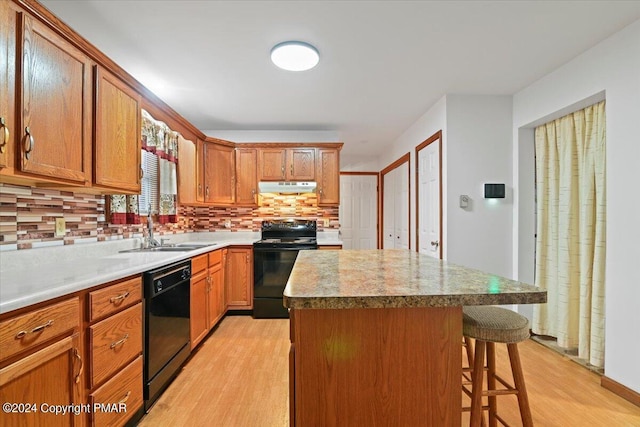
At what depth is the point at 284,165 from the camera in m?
4.12

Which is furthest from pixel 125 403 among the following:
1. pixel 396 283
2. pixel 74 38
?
pixel 74 38

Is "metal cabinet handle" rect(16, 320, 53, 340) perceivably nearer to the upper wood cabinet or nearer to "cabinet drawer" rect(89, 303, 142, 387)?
"cabinet drawer" rect(89, 303, 142, 387)

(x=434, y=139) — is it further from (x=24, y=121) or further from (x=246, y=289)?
(x=24, y=121)

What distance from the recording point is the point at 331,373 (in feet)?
3.39

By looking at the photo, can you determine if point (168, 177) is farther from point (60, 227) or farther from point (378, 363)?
point (378, 363)

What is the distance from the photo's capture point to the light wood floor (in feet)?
5.96

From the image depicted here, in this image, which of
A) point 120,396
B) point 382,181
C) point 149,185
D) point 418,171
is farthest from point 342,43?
point 382,181

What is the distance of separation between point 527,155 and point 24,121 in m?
3.86

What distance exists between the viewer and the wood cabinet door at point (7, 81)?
1279 millimetres

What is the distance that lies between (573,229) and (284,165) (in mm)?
3183

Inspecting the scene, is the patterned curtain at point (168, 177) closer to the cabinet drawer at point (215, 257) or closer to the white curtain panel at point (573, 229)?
the cabinet drawer at point (215, 257)

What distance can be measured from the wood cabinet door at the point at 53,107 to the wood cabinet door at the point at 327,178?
2.75 meters

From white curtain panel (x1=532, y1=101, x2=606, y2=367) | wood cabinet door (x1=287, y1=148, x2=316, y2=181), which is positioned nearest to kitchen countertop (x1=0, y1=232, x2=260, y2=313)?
Answer: wood cabinet door (x1=287, y1=148, x2=316, y2=181)

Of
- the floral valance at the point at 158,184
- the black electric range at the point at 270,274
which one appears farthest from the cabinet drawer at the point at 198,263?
the black electric range at the point at 270,274
